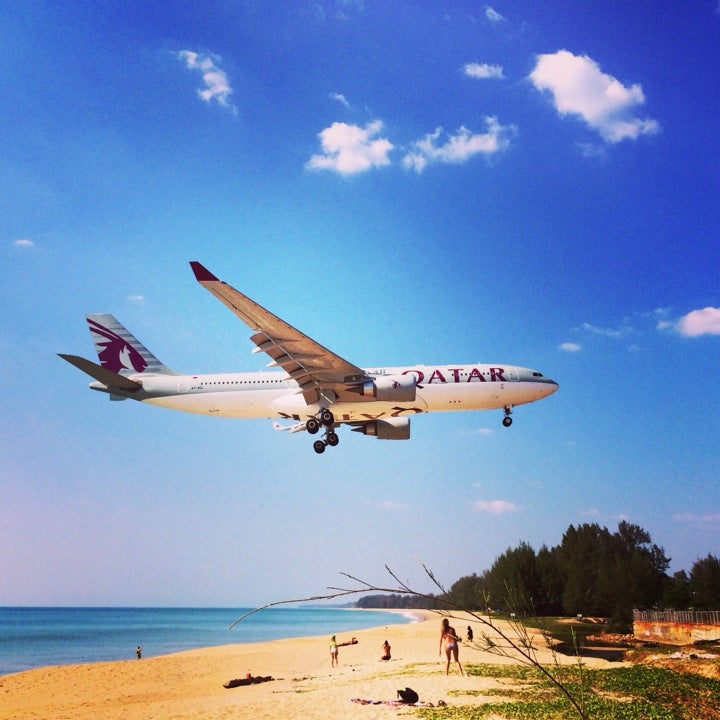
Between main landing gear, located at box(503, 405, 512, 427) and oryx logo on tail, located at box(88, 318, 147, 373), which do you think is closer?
main landing gear, located at box(503, 405, 512, 427)

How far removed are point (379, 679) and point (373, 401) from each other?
12848mm

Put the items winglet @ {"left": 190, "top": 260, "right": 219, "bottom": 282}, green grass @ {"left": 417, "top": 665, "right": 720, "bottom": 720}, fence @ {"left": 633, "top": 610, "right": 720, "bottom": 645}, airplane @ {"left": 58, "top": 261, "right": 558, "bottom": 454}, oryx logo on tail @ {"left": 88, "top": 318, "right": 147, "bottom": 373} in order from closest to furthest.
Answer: green grass @ {"left": 417, "top": 665, "right": 720, "bottom": 720} < winglet @ {"left": 190, "top": 260, "right": 219, "bottom": 282} < airplane @ {"left": 58, "top": 261, "right": 558, "bottom": 454} < fence @ {"left": 633, "top": 610, "right": 720, "bottom": 645} < oryx logo on tail @ {"left": 88, "top": 318, "right": 147, "bottom": 373}

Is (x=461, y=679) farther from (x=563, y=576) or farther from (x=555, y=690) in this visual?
(x=563, y=576)

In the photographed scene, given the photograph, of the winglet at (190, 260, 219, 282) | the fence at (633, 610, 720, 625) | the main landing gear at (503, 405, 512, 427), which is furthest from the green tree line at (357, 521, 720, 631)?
the winglet at (190, 260, 219, 282)

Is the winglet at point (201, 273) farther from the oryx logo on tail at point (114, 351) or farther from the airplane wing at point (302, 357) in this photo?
the oryx logo on tail at point (114, 351)

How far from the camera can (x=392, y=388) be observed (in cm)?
3136

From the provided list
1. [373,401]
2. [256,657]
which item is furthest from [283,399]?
[256,657]

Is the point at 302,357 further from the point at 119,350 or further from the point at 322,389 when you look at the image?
the point at 119,350

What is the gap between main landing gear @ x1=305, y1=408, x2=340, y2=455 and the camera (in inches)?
1288

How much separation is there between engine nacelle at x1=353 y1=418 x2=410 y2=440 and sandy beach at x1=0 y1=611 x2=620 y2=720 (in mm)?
11180

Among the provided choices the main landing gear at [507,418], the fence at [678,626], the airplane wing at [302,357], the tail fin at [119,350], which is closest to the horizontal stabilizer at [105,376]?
the tail fin at [119,350]

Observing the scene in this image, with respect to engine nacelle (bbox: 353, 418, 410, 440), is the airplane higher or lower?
higher

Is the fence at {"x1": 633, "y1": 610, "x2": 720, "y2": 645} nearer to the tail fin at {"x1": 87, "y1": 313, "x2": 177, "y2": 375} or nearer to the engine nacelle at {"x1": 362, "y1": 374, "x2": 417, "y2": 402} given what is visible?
the engine nacelle at {"x1": 362, "y1": 374, "x2": 417, "y2": 402}

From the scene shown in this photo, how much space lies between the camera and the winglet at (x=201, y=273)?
80.7ft
